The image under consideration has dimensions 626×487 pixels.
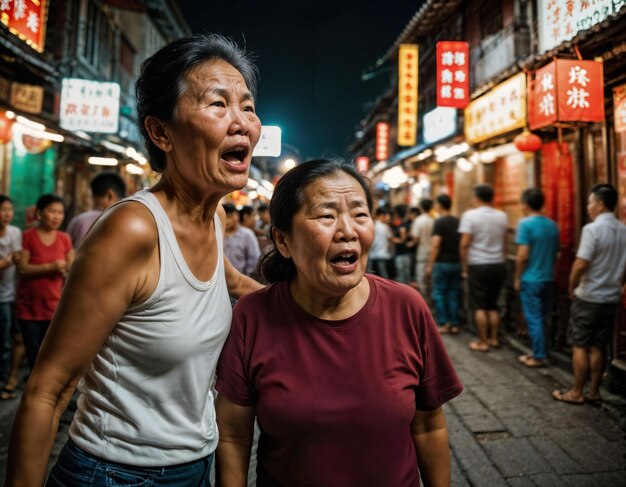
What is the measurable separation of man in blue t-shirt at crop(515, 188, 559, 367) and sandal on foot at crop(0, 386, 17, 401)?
282 inches

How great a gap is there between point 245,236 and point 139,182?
63.4ft

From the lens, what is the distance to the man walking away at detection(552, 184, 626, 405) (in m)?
5.28

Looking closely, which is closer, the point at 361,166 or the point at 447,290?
the point at 361,166

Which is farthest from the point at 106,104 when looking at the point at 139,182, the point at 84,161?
the point at 139,182

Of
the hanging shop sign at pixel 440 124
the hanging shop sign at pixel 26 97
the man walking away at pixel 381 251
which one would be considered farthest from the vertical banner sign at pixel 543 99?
the hanging shop sign at pixel 26 97

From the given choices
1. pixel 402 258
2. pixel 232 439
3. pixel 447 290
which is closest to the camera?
pixel 232 439

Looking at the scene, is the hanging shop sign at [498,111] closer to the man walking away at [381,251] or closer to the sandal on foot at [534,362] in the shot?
the man walking away at [381,251]

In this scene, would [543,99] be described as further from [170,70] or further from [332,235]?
[170,70]

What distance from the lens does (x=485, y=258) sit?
7852mm

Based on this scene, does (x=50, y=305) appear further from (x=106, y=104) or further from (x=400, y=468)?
(x=106, y=104)

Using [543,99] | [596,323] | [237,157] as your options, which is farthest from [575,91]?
[237,157]

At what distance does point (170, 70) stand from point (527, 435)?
4.89 m

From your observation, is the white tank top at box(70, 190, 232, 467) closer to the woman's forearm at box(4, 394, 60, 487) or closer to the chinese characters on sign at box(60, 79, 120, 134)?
the woman's forearm at box(4, 394, 60, 487)

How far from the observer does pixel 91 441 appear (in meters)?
1.54
